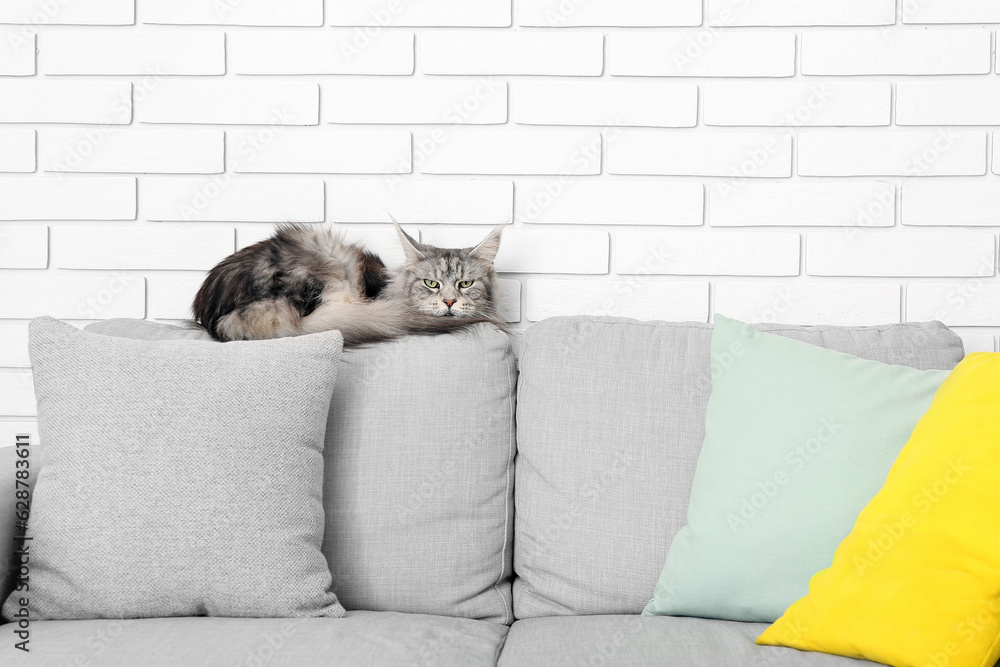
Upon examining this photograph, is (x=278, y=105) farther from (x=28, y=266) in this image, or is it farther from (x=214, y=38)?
(x=28, y=266)

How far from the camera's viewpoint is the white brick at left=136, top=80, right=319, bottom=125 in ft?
5.49

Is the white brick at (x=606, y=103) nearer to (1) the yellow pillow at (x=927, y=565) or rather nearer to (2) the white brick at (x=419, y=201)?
(2) the white brick at (x=419, y=201)

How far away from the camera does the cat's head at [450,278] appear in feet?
5.26

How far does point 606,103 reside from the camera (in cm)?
166

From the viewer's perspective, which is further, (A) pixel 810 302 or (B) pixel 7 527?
(A) pixel 810 302

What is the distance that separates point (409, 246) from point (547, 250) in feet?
1.14

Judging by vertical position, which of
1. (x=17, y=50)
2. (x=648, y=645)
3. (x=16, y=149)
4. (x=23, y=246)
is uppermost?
(x=17, y=50)

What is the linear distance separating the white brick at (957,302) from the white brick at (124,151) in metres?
1.76

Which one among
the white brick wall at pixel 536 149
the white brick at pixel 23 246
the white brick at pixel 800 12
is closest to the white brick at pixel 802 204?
the white brick wall at pixel 536 149

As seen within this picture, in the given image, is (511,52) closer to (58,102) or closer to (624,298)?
(624,298)

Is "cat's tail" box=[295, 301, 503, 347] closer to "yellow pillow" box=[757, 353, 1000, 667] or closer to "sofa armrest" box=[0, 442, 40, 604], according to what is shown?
"sofa armrest" box=[0, 442, 40, 604]

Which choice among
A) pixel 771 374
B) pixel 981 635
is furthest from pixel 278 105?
pixel 981 635

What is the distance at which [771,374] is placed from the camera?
1.21m

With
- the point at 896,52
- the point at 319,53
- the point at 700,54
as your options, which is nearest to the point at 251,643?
the point at 319,53
